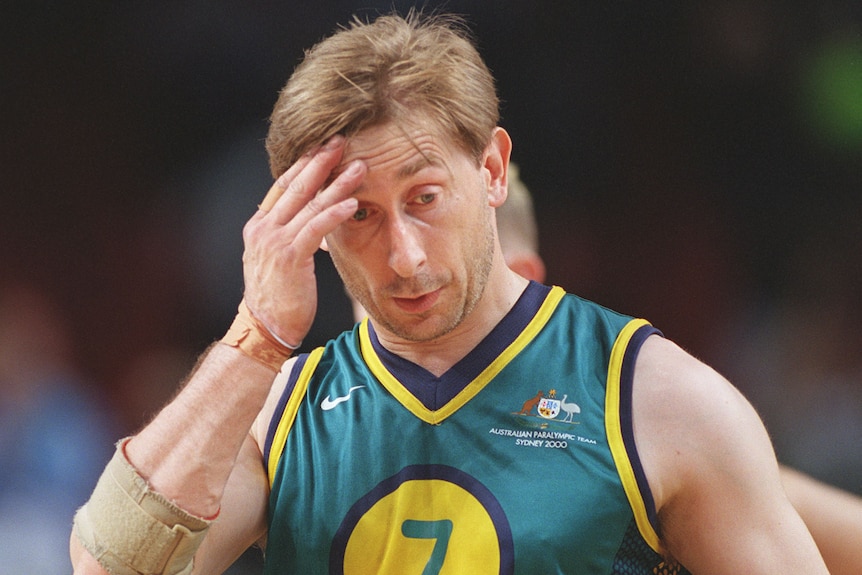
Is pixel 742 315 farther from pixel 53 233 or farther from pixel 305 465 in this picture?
pixel 53 233

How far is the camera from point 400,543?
2016 millimetres

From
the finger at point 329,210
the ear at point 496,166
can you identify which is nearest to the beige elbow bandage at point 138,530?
the finger at point 329,210

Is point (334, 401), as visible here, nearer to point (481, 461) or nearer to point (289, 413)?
point (289, 413)

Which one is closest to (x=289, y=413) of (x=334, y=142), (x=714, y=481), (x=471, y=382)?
(x=471, y=382)

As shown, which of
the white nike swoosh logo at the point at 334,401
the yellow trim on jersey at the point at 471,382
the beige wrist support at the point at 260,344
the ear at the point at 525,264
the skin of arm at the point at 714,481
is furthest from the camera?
the ear at the point at 525,264

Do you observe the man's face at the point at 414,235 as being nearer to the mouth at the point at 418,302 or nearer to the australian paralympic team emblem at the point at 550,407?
the mouth at the point at 418,302

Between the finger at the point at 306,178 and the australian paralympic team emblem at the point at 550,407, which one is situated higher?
the finger at the point at 306,178

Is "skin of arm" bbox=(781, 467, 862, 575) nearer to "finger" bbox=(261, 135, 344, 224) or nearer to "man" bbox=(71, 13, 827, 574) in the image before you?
"man" bbox=(71, 13, 827, 574)

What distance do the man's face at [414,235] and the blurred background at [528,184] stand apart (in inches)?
98.0

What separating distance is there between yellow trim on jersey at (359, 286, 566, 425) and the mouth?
0.73 ft

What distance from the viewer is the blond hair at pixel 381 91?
202 centimetres

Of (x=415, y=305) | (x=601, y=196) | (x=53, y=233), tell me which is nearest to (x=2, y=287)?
(x=53, y=233)

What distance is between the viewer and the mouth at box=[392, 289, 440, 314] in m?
2.04

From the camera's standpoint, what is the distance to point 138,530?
1872 millimetres
